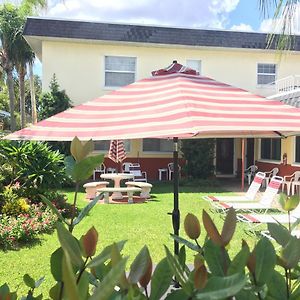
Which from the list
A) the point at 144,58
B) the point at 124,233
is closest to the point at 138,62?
the point at 144,58

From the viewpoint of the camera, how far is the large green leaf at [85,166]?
1369 millimetres

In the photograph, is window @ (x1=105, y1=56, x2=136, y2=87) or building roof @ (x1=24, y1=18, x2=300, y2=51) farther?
window @ (x1=105, y1=56, x2=136, y2=87)

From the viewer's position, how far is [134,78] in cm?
1944

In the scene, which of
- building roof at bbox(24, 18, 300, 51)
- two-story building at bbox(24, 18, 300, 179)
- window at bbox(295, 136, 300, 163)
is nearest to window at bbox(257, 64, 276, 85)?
two-story building at bbox(24, 18, 300, 179)

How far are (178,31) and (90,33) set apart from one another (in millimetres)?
4104

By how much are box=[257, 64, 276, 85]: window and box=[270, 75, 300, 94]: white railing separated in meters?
0.74

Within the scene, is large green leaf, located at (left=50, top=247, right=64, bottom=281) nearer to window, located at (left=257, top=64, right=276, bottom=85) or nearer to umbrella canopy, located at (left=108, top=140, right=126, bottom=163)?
umbrella canopy, located at (left=108, top=140, right=126, bottom=163)

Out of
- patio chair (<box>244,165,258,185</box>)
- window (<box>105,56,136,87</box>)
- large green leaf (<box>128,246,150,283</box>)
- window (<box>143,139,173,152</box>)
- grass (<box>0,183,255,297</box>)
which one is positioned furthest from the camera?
window (<box>143,139,173,152</box>)

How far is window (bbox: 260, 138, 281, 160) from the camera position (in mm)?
18250

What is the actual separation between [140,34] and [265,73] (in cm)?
670

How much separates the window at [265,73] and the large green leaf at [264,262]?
66.4 ft

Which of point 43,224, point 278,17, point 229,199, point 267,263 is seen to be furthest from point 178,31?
point 267,263

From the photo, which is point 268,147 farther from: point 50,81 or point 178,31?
A: point 50,81

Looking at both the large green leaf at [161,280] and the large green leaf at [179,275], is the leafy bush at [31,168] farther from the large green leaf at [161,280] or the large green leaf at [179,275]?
the large green leaf at [179,275]
